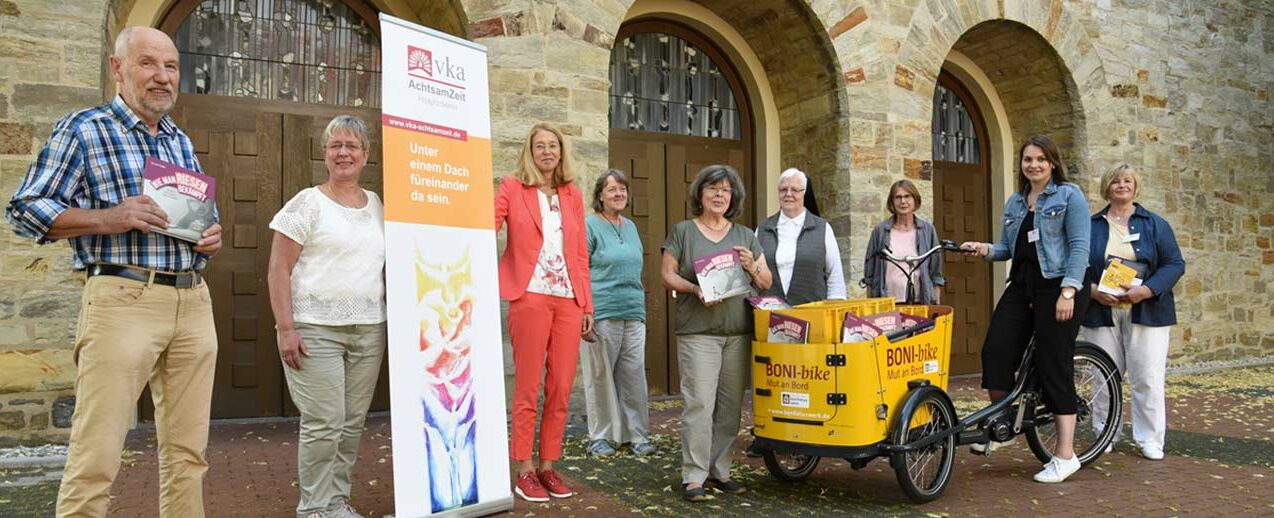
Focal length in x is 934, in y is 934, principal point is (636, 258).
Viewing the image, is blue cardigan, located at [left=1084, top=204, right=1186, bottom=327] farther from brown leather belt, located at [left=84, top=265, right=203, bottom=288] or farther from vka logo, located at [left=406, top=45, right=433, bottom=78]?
brown leather belt, located at [left=84, top=265, right=203, bottom=288]

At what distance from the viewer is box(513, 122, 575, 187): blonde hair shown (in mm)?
4078

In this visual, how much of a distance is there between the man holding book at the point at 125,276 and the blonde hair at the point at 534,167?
148 cm

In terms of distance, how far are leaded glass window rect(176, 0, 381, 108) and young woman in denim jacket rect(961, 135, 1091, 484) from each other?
4405 millimetres

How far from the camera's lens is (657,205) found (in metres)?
7.63

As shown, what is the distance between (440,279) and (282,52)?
363 centimetres

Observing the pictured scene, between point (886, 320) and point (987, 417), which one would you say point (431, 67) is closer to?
point (886, 320)

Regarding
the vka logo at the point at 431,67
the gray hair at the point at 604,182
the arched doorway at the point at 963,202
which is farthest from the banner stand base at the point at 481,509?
the arched doorway at the point at 963,202

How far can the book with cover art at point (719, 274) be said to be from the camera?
13.0 feet

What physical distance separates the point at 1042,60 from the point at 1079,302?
5575mm

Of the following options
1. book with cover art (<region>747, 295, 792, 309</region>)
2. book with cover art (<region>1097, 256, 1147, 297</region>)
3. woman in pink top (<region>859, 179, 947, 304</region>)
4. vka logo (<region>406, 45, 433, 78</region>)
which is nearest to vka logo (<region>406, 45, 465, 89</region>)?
vka logo (<region>406, 45, 433, 78</region>)

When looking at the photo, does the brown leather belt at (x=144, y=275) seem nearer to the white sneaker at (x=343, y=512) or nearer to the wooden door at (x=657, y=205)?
the white sneaker at (x=343, y=512)

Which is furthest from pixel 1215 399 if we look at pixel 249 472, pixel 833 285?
pixel 249 472

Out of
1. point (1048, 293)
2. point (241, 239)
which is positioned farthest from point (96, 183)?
point (1048, 293)

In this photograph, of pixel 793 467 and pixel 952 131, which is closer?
pixel 793 467
